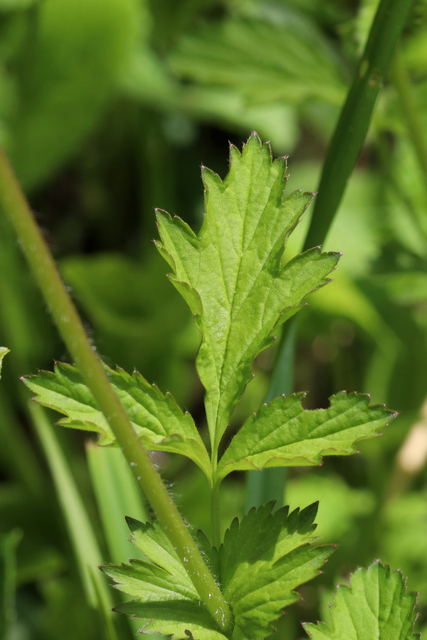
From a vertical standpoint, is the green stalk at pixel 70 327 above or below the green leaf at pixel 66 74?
below

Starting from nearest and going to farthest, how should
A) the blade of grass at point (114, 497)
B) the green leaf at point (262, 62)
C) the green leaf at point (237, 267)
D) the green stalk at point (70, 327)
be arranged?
1. the green stalk at point (70, 327)
2. the green leaf at point (237, 267)
3. the blade of grass at point (114, 497)
4. the green leaf at point (262, 62)

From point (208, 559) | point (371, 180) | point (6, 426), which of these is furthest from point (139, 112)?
point (208, 559)

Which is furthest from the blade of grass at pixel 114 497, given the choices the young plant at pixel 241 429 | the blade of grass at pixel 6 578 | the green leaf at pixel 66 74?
the green leaf at pixel 66 74

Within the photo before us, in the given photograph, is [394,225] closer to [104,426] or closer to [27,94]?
[27,94]

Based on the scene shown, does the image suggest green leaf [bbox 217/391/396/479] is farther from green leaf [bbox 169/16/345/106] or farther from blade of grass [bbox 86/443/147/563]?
green leaf [bbox 169/16/345/106]

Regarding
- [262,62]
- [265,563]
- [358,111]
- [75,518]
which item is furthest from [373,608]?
[262,62]

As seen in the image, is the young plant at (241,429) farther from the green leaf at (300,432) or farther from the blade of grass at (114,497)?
the blade of grass at (114,497)
